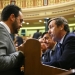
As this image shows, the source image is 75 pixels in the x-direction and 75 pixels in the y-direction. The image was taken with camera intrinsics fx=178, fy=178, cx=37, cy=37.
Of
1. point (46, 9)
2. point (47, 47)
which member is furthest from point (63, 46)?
point (46, 9)

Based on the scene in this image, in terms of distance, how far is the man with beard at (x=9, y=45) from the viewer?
1.58 metres

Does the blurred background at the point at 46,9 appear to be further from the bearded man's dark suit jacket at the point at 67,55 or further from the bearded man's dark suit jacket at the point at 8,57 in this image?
the bearded man's dark suit jacket at the point at 8,57

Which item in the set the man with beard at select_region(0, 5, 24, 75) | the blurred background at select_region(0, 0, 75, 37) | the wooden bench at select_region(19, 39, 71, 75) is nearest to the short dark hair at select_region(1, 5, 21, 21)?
the man with beard at select_region(0, 5, 24, 75)

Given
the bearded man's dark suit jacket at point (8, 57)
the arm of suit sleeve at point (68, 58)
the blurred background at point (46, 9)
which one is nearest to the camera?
the bearded man's dark suit jacket at point (8, 57)

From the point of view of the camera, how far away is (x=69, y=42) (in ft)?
6.31

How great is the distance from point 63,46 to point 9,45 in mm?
650

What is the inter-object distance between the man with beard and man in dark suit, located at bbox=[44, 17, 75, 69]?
0.42 meters

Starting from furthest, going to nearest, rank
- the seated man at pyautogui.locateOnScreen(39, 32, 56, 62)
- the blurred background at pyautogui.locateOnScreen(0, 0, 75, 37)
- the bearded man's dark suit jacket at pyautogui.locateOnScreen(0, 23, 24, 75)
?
the blurred background at pyautogui.locateOnScreen(0, 0, 75, 37), the seated man at pyautogui.locateOnScreen(39, 32, 56, 62), the bearded man's dark suit jacket at pyautogui.locateOnScreen(0, 23, 24, 75)

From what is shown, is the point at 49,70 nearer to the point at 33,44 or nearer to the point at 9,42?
the point at 33,44

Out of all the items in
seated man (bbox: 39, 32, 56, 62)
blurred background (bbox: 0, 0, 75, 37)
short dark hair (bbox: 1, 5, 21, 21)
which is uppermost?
blurred background (bbox: 0, 0, 75, 37)

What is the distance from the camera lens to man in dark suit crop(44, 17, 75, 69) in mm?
1848

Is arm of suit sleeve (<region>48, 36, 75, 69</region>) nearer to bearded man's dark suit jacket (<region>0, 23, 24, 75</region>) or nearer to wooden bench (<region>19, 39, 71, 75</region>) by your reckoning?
wooden bench (<region>19, 39, 71, 75</region>)

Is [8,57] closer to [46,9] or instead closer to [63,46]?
[63,46]

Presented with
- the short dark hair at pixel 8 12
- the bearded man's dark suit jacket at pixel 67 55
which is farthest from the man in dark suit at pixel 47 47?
the short dark hair at pixel 8 12
